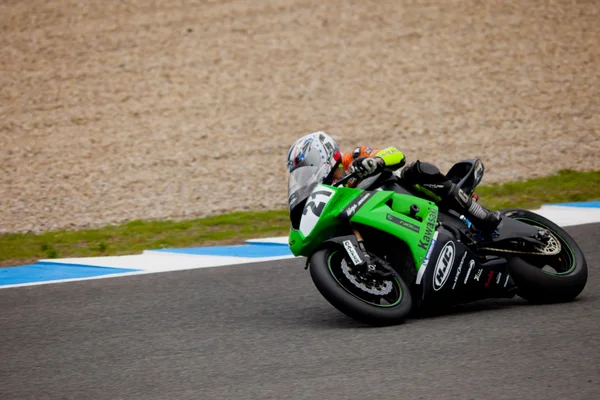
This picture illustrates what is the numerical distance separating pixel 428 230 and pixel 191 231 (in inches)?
208

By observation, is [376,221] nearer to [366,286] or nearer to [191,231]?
[366,286]

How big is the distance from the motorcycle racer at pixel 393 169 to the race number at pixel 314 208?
0.18 m

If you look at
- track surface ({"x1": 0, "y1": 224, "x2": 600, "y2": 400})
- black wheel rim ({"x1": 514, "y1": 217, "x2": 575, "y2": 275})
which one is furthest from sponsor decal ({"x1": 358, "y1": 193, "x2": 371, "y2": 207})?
black wheel rim ({"x1": 514, "y1": 217, "x2": 575, "y2": 275})

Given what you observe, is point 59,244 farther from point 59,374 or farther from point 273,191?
point 59,374

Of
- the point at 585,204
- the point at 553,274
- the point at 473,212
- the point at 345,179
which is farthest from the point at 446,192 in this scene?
the point at 585,204

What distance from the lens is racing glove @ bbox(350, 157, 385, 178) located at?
5.65m

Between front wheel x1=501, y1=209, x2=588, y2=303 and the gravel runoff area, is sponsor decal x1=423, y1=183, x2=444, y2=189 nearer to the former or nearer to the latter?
front wheel x1=501, y1=209, x2=588, y2=303

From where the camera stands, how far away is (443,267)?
5.75m

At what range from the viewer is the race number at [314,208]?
5680 mm

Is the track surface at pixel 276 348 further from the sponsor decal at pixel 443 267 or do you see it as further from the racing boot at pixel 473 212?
the racing boot at pixel 473 212

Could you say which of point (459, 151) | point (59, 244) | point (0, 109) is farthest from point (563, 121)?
point (0, 109)

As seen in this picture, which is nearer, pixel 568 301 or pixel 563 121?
pixel 568 301

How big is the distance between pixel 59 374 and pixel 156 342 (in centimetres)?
77

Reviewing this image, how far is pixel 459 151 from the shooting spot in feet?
45.6
